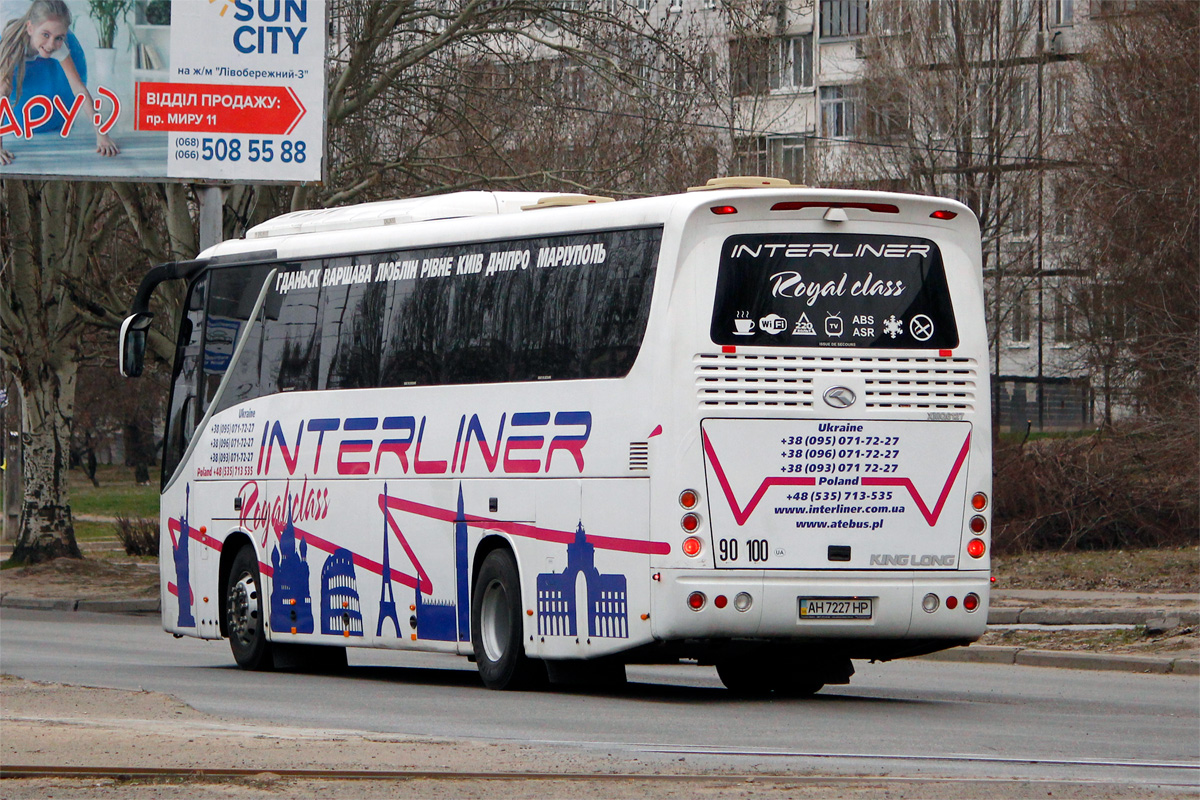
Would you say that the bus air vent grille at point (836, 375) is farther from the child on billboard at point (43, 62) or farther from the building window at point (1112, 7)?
the building window at point (1112, 7)

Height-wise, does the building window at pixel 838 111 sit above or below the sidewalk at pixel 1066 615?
above

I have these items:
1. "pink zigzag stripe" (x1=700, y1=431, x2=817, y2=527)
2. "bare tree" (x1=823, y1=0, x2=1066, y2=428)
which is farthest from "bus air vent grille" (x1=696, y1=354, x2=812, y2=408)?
"bare tree" (x1=823, y1=0, x2=1066, y2=428)

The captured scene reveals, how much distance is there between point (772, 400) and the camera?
1302cm

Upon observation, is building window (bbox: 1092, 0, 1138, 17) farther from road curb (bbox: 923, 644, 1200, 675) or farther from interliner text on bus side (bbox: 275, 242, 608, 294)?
interliner text on bus side (bbox: 275, 242, 608, 294)

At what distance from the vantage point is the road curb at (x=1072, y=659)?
1678 centimetres

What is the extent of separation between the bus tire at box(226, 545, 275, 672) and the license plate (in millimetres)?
5807

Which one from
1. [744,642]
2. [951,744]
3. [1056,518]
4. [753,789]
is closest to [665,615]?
[744,642]

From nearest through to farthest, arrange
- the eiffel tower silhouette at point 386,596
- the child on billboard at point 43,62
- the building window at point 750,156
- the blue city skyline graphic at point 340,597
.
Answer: the eiffel tower silhouette at point 386,596, the blue city skyline graphic at point 340,597, the child on billboard at point 43,62, the building window at point 750,156

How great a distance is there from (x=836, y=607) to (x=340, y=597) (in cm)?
473

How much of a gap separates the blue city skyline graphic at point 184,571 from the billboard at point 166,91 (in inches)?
300

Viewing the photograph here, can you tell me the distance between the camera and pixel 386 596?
50.5 ft

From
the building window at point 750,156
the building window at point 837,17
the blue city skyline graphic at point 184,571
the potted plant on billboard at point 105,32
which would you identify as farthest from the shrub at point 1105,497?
the building window at point 837,17

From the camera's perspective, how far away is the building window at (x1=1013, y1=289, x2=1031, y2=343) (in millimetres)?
41906

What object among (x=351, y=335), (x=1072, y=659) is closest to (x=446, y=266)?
(x=351, y=335)
